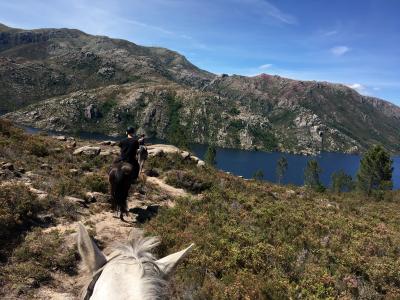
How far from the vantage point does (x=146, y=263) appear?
2.54 meters

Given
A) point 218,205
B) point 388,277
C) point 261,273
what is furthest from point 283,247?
point 218,205

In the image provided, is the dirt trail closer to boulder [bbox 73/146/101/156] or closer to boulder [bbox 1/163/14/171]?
boulder [bbox 73/146/101/156]

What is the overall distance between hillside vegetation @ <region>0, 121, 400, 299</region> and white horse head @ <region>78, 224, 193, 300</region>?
5.70m

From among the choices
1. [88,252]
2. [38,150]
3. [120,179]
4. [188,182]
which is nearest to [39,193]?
[120,179]

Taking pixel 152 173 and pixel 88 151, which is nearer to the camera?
pixel 152 173

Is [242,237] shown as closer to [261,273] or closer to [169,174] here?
[261,273]

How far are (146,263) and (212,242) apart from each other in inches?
356

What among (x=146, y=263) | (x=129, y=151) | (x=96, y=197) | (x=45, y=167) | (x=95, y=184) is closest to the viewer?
(x=146, y=263)

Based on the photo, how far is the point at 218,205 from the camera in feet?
56.0

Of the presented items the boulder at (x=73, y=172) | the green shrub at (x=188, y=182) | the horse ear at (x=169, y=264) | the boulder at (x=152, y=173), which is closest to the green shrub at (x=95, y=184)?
the boulder at (x=73, y=172)

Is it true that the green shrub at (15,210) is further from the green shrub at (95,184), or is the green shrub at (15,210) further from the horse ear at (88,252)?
the horse ear at (88,252)

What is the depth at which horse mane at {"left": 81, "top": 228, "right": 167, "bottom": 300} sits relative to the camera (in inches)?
86.4

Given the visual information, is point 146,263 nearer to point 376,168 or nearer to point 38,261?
point 38,261

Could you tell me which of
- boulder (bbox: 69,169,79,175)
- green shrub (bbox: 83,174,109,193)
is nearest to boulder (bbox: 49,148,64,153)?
boulder (bbox: 69,169,79,175)
